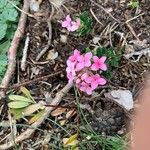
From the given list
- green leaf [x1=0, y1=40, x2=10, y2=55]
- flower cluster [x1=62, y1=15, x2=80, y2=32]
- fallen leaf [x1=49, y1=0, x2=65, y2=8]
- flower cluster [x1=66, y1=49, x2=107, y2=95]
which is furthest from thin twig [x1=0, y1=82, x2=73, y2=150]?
fallen leaf [x1=49, y1=0, x2=65, y2=8]

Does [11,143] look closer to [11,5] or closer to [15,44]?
[15,44]

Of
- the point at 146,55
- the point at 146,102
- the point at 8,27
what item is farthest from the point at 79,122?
the point at 146,102

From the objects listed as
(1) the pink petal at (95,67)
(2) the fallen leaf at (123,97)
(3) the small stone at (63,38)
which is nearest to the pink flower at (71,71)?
(1) the pink petal at (95,67)

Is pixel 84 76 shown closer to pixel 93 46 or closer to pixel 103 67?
pixel 103 67

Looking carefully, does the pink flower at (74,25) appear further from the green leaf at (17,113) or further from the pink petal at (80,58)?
the green leaf at (17,113)

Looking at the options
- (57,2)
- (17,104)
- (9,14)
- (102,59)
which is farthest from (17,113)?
(57,2)
